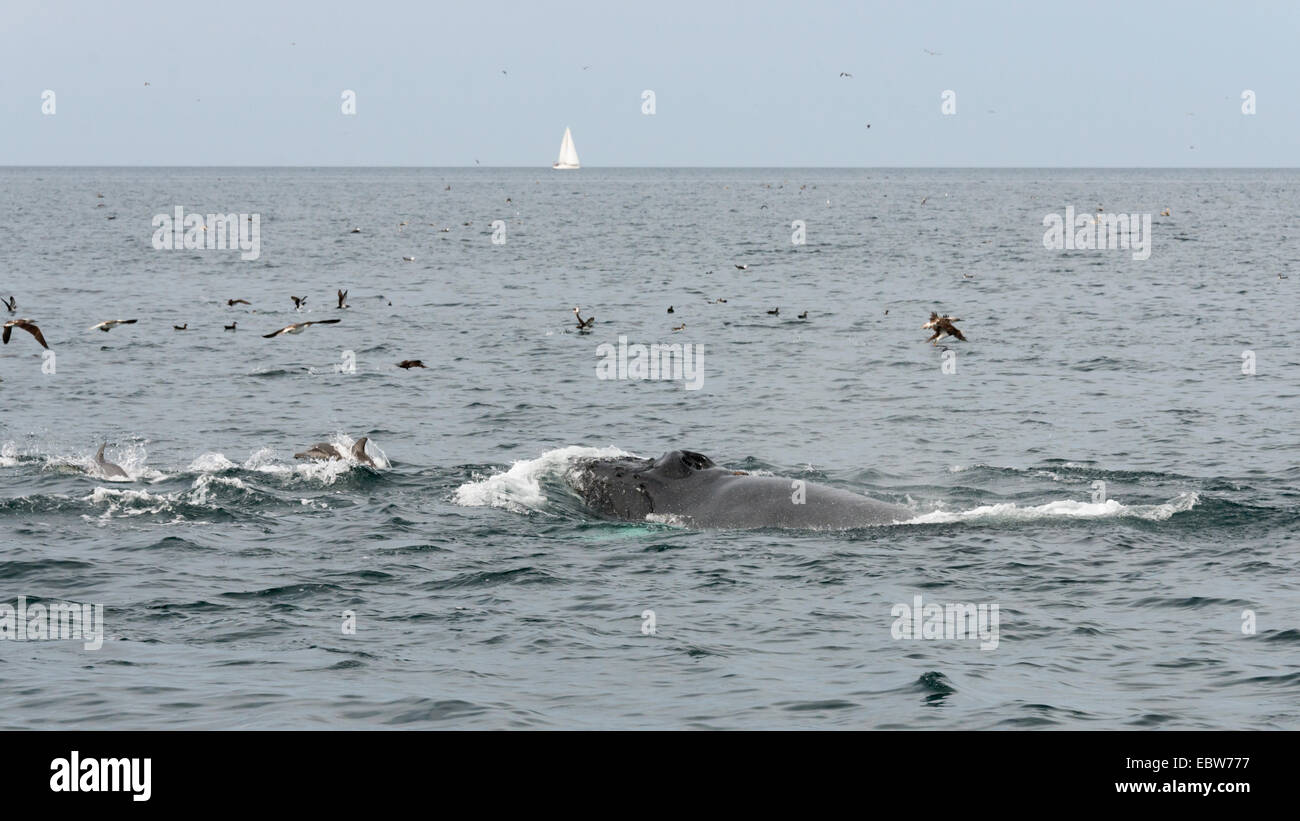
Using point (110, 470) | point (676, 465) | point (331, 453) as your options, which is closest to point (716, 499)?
point (676, 465)

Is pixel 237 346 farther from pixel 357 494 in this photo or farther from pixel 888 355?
pixel 357 494

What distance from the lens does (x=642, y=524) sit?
19.2m

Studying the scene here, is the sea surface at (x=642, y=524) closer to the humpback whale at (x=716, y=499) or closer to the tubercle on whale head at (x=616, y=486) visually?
the tubercle on whale head at (x=616, y=486)

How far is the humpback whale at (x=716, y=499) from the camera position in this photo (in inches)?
754

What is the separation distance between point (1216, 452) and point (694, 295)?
36680 millimetres

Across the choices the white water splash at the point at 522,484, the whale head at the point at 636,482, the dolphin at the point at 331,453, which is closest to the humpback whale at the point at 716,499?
the whale head at the point at 636,482

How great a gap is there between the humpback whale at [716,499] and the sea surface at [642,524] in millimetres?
393

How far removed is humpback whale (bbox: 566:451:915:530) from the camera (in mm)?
19141

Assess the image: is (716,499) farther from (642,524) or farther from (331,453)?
(331,453)

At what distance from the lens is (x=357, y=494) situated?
22.1 m

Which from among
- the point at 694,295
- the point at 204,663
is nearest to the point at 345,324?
the point at 694,295

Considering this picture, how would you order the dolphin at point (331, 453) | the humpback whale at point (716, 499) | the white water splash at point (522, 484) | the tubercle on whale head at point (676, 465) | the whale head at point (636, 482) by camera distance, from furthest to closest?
the dolphin at point (331, 453) < the white water splash at point (522, 484) < the tubercle on whale head at point (676, 465) < the whale head at point (636, 482) < the humpback whale at point (716, 499)
